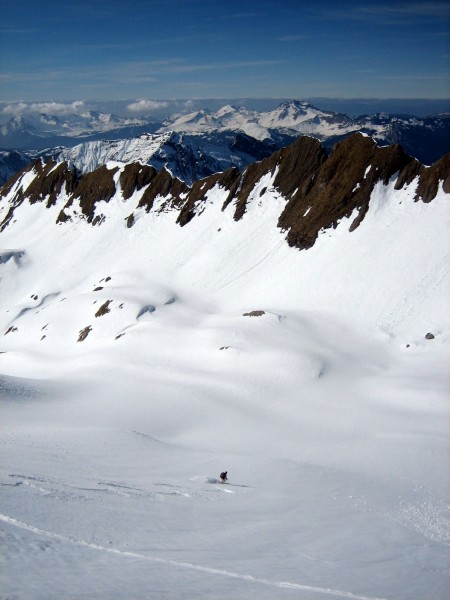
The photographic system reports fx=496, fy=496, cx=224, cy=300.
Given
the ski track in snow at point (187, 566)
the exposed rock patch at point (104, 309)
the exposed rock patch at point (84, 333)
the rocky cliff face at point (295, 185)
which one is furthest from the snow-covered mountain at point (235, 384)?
the exposed rock patch at point (84, 333)

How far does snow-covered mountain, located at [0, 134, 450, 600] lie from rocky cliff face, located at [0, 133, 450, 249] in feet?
1.28

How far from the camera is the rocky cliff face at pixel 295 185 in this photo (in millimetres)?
70875

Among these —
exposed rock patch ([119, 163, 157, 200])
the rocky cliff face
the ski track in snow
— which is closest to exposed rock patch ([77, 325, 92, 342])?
the rocky cliff face

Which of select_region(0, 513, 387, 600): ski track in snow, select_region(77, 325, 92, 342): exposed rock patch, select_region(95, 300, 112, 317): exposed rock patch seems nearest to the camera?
select_region(0, 513, 387, 600): ski track in snow

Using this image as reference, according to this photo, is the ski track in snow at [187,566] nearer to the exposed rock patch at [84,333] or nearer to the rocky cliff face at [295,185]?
the exposed rock patch at [84,333]

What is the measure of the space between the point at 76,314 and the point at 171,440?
4179 cm

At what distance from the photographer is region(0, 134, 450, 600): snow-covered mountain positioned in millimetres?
16984

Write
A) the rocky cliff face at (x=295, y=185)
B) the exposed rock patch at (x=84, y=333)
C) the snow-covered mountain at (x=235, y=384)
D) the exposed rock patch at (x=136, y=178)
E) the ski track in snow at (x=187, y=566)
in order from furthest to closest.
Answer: the exposed rock patch at (x=136, y=178)
the rocky cliff face at (x=295, y=185)
the exposed rock patch at (x=84, y=333)
the snow-covered mountain at (x=235, y=384)
the ski track in snow at (x=187, y=566)

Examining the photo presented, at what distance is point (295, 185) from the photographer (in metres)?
83.2

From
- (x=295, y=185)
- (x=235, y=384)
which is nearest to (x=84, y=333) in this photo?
(x=235, y=384)

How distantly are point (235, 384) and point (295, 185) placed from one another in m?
46.7

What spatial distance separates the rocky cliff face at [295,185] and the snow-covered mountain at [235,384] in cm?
39

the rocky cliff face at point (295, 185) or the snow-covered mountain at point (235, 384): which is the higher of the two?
the rocky cliff face at point (295, 185)

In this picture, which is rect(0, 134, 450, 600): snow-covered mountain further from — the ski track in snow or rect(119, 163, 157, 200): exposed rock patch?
rect(119, 163, 157, 200): exposed rock patch
